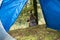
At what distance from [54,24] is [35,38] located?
0.41 m

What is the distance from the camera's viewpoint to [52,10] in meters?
2.63

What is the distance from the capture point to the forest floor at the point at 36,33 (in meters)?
2.87

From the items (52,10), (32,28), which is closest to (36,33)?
(32,28)

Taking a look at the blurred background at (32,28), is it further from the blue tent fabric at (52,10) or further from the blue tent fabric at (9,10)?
the blue tent fabric at (9,10)

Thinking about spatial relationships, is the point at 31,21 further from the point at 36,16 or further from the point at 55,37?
the point at 55,37

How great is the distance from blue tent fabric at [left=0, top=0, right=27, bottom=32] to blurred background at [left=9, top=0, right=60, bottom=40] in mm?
431

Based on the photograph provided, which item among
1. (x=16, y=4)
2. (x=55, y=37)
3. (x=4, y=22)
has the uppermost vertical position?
(x=16, y=4)

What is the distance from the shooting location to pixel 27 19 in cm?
335

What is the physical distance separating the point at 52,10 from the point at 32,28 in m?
0.67

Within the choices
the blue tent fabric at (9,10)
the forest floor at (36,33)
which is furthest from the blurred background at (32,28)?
the blue tent fabric at (9,10)

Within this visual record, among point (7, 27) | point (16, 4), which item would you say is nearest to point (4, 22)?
point (7, 27)

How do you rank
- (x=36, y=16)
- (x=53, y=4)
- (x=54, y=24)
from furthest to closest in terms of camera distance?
(x=36, y=16), (x=54, y=24), (x=53, y=4)

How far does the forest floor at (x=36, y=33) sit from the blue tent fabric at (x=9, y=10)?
16.7 inches

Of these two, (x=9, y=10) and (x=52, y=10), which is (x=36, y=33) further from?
(x=9, y=10)
